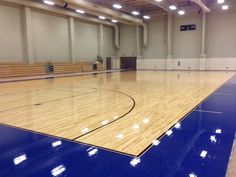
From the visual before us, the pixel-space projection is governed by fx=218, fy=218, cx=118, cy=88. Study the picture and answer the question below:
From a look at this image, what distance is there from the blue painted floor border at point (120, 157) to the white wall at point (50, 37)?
13.0 metres

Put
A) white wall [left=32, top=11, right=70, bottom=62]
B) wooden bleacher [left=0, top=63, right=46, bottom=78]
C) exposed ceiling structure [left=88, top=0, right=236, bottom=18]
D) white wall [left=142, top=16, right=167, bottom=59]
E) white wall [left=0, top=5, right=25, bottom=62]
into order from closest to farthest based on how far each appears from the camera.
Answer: wooden bleacher [left=0, top=63, right=46, bottom=78], white wall [left=0, top=5, right=25, bottom=62], white wall [left=32, top=11, right=70, bottom=62], exposed ceiling structure [left=88, top=0, right=236, bottom=18], white wall [left=142, top=16, right=167, bottom=59]

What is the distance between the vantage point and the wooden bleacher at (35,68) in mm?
12961

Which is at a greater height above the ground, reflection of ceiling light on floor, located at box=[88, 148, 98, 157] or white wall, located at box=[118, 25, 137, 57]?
white wall, located at box=[118, 25, 137, 57]

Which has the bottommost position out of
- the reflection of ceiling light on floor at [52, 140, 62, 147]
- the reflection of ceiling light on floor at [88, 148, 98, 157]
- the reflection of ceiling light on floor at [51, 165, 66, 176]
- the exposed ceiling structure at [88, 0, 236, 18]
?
the reflection of ceiling light on floor at [51, 165, 66, 176]

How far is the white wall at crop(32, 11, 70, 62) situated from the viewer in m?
15.0

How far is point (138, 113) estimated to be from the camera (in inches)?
166

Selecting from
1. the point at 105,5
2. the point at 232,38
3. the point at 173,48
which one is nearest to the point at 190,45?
the point at 173,48

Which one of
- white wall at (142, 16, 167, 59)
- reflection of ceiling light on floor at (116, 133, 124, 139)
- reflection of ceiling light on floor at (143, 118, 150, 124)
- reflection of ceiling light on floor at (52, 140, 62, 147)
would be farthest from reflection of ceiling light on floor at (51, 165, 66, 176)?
white wall at (142, 16, 167, 59)

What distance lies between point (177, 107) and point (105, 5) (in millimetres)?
12644

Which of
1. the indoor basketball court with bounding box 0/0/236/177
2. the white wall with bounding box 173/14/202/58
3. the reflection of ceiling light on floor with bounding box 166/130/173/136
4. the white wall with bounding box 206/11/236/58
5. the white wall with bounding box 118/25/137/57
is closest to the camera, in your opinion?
the indoor basketball court with bounding box 0/0/236/177

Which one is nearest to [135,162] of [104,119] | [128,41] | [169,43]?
[104,119]

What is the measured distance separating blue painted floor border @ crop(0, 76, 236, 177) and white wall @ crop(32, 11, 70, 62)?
13.0 meters

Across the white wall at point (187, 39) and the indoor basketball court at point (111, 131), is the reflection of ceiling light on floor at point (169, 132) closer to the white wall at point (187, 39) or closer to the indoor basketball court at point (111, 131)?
the indoor basketball court at point (111, 131)

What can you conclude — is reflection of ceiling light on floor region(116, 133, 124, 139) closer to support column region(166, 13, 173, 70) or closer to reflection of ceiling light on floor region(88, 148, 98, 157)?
reflection of ceiling light on floor region(88, 148, 98, 157)
